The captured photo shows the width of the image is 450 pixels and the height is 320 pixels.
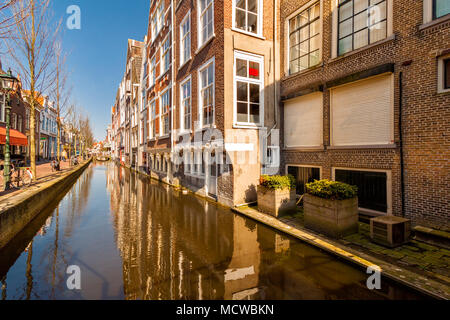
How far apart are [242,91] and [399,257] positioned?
803 centimetres

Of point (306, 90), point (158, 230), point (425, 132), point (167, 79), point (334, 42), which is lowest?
point (158, 230)

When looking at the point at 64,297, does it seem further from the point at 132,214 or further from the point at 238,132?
the point at 238,132

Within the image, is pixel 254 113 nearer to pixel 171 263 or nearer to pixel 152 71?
pixel 171 263

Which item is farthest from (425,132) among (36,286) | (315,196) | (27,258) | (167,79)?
(167,79)

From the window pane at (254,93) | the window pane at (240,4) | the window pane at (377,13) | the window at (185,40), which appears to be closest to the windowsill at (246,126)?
the window pane at (254,93)

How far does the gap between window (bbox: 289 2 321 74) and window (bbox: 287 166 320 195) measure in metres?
4.53

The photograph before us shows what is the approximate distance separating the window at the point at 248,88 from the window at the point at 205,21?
2.39m

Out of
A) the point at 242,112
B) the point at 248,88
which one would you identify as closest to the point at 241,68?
the point at 248,88

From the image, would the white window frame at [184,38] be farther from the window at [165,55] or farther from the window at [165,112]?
the window at [165,112]

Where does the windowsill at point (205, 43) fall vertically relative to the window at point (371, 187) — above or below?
above

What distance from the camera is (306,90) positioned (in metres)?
9.13

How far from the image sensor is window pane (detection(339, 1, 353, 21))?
785 centimetres

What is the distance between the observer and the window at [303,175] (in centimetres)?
898

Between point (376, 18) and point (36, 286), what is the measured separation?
37.1 ft
